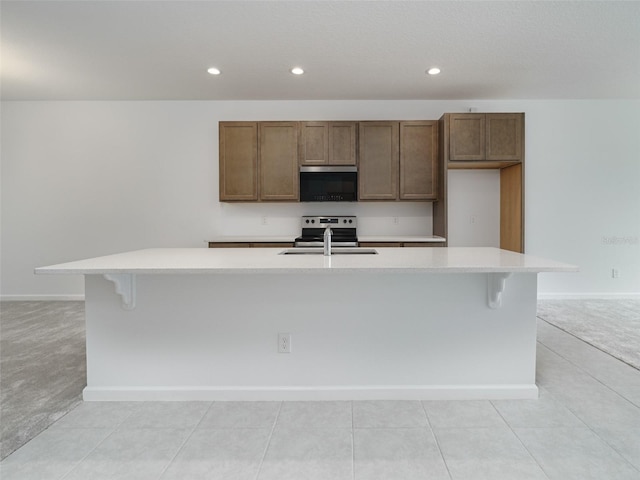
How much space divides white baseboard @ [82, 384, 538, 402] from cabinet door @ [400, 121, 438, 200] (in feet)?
8.72

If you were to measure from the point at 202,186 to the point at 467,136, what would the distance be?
3217 mm

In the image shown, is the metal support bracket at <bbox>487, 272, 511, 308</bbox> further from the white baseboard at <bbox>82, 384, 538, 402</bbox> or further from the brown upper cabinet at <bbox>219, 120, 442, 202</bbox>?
the brown upper cabinet at <bbox>219, 120, 442, 202</bbox>

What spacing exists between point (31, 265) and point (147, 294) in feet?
12.3

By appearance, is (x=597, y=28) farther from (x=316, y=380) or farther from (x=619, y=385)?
(x=316, y=380)

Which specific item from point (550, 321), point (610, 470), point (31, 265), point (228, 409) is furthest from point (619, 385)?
point (31, 265)

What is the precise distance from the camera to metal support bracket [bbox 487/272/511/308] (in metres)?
2.06

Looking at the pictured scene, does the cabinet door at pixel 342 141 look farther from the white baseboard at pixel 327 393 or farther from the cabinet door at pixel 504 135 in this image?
the white baseboard at pixel 327 393

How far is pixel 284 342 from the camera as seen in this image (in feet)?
7.16

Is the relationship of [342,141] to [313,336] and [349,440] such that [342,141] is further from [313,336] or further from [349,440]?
[349,440]

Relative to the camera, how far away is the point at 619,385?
234 centimetres

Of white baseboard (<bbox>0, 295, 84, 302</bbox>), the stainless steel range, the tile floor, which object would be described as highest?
the stainless steel range

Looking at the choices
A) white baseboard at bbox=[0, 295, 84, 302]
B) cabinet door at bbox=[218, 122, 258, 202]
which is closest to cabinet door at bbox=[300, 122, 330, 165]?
cabinet door at bbox=[218, 122, 258, 202]

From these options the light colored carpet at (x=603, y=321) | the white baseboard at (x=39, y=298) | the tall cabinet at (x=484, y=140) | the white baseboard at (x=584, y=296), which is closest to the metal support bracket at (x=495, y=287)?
the light colored carpet at (x=603, y=321)

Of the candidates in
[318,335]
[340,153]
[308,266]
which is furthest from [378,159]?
[308,266]
